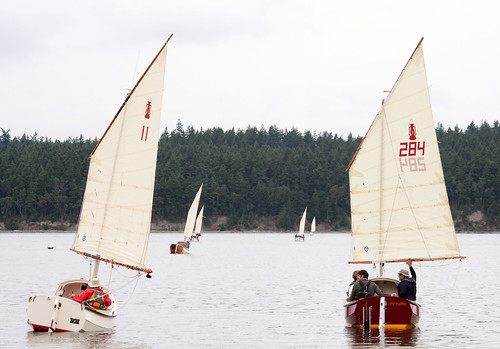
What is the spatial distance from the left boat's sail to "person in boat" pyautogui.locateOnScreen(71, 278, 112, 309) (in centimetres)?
205

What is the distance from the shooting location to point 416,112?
43094 millimetres

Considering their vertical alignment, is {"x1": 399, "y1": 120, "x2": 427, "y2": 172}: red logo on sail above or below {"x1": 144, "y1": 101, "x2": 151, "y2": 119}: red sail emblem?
below

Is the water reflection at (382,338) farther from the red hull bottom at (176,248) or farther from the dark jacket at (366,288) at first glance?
the red hull bottom at (176,248)

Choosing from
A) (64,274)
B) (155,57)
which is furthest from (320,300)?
(64,274)

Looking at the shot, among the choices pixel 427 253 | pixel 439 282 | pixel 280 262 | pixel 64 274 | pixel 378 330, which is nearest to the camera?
pixel 378 330

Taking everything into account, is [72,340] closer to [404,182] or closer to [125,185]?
[125,185]

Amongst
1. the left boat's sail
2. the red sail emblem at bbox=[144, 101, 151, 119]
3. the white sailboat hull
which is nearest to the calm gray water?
the white sailboat hull

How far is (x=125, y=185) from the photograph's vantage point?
4084 cm

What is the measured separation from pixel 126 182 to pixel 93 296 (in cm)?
587

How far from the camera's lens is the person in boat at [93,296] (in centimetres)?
3787

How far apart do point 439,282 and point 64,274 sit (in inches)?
1458

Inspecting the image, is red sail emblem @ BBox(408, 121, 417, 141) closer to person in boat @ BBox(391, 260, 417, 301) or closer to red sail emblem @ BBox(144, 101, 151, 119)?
person in boat @ BBox(391, 260, 417, 301)

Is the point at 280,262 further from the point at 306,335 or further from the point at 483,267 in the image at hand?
the point at 306,335

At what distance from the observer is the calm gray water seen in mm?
38062
